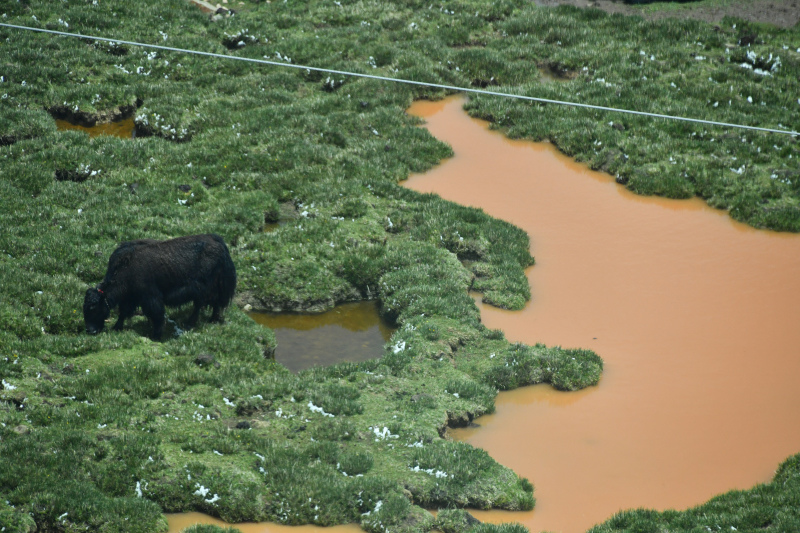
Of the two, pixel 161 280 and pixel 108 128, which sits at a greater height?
pixel 161 280

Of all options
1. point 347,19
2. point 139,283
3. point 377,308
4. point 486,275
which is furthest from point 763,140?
point 139,283

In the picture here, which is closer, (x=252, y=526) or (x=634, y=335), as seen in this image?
(x=252, y=526)

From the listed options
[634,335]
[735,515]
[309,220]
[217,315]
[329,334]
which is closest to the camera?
[735,515]

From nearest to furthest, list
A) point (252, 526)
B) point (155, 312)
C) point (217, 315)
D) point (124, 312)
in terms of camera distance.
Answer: point (252, 526), point (155, 312), point (124, 312), point (217, 315)

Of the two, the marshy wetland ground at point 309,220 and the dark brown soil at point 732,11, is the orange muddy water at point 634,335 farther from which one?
the dark brown soil at point 732,11

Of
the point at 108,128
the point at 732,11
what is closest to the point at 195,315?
the point at 108,128

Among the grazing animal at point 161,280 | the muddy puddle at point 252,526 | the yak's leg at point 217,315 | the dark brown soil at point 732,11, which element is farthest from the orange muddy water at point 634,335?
the dark brown soil at point 732,11

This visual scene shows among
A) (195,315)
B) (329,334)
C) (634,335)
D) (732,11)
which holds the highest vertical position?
(732,11)

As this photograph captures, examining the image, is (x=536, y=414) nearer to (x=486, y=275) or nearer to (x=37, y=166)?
(x=486, y=275)

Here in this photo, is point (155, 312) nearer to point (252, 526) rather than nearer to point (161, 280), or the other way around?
point (161, 280)
